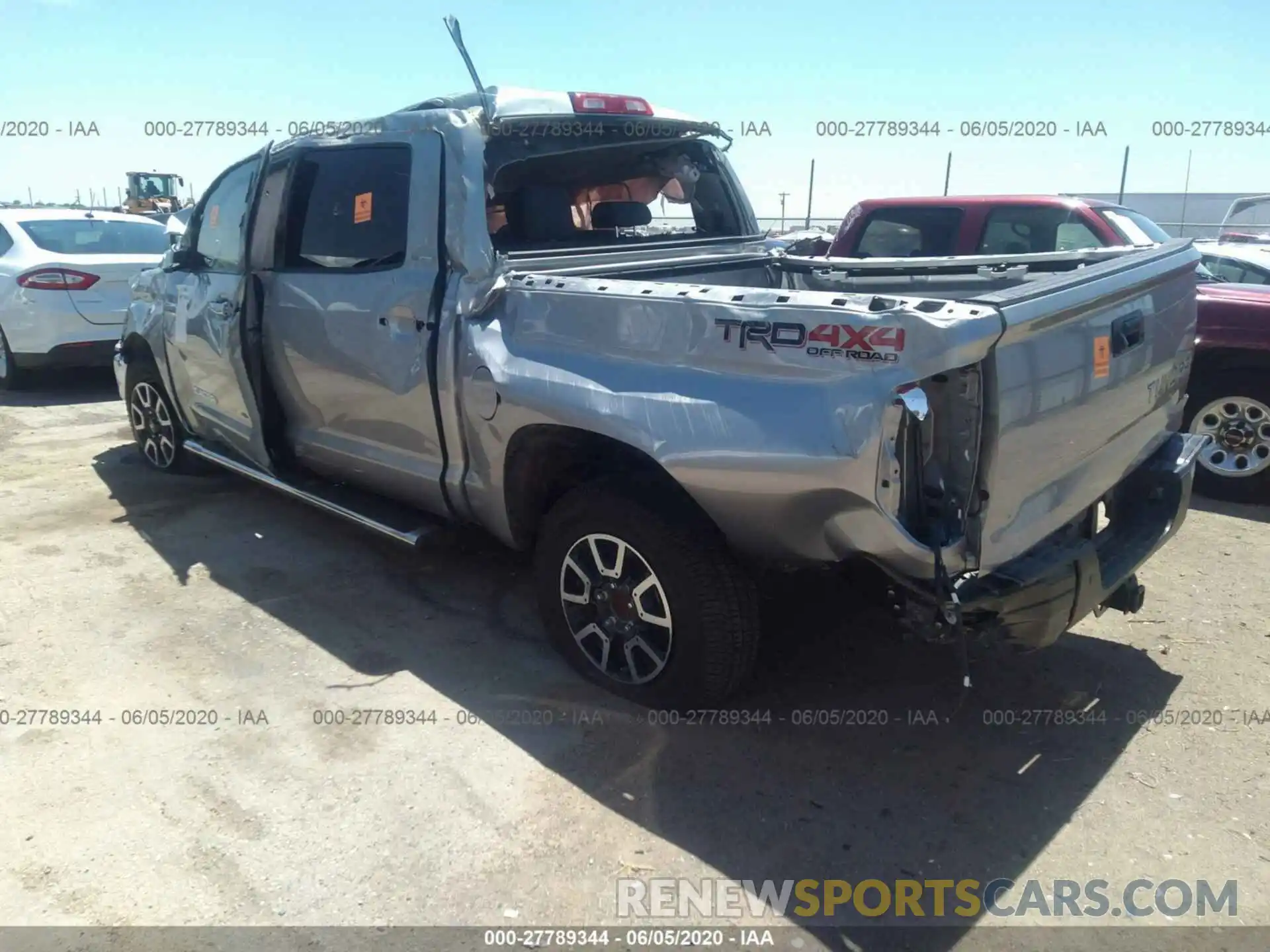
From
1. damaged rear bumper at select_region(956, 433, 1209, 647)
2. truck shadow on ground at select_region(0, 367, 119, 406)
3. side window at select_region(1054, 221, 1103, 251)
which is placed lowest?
truck shadow on ground at select_region(0, 367, 119, 406)

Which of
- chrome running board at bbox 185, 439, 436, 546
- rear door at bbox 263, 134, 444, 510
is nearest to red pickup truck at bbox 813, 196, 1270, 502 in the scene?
rear door at bbox 263, 134, 444, 510

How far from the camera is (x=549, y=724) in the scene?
3.28 meters

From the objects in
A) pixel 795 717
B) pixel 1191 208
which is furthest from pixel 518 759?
pixel 1191 208

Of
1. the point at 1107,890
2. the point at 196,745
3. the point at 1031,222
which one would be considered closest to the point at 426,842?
the point at 196,745

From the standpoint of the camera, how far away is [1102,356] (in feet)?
9.50

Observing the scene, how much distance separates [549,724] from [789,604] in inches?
53.6

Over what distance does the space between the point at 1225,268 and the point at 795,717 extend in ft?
20.0

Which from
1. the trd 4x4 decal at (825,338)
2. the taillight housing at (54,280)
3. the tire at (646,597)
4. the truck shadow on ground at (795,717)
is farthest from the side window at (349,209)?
the taillight housing at (54,280)

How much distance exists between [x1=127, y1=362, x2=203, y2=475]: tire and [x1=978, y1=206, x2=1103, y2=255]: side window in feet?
18.8

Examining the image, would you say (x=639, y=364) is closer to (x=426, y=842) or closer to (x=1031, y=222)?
(x=426, y=842)

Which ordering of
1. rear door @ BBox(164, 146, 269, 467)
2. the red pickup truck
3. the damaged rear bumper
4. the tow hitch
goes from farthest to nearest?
the red pickup truck → rear door @ BBox(164, 146, 269, 467) → the tow hitch → the damaged rear bumper

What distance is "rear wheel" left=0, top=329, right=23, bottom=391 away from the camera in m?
8.52

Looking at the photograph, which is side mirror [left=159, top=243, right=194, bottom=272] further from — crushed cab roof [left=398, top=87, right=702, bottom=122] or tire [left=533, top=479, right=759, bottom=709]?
tire [left=533, top=479, right=759, bottom=709]

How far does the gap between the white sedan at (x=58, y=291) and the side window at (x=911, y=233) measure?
247 inches
